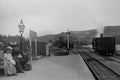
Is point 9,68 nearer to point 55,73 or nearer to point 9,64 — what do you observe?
point 9,64

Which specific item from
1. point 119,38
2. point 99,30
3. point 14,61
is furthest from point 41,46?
point 119,38

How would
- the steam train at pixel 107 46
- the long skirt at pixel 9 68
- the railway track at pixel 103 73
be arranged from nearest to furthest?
the long skirt at pixel 9 68 < the railway track at pixel 103 73 < the steam train at pixel 107 46

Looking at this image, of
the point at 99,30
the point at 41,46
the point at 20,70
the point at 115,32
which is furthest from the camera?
the point at 115,32

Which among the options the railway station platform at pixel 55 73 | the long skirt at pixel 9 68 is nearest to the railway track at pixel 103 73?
the railway station platform at pixel 55 73

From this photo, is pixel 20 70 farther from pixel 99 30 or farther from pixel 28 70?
pixel 99 30

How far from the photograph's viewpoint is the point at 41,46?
26.5m

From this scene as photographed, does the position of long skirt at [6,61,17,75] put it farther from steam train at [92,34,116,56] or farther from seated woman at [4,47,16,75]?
steam train at [92,34,116,56]

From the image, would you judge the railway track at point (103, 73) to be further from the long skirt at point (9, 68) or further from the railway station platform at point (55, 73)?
the long skirt at point (9, 68)

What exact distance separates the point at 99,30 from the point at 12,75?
5604cm

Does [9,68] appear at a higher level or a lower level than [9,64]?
lower

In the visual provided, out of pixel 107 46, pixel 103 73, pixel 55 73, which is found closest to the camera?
pixel 55 73

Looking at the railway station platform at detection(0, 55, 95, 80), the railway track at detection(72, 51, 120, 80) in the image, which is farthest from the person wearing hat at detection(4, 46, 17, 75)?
the railway track at detection(72, 51, 120, 80)

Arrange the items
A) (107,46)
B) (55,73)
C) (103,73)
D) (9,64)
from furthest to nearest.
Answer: (107,46)
(103,73)
(55,73)
(9,64)

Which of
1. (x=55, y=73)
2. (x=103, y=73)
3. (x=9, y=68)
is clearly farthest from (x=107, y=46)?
(x=9, y=68)
